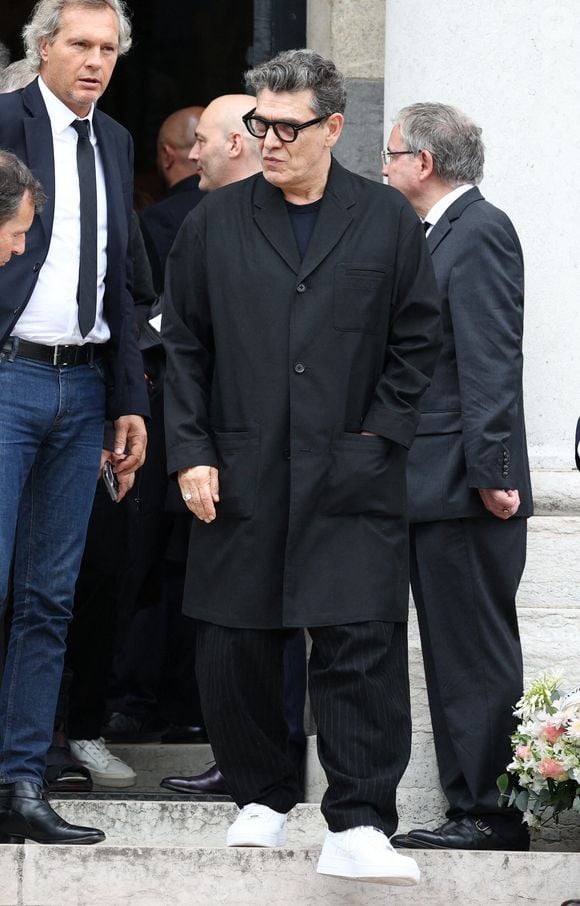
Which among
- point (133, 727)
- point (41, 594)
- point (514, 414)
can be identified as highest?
point (514, 414)

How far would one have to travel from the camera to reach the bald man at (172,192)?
605 centimetres

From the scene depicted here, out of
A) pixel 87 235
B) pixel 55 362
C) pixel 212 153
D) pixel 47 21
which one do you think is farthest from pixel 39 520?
pixel 212 153

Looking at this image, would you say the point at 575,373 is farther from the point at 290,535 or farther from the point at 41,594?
the point at 41,594

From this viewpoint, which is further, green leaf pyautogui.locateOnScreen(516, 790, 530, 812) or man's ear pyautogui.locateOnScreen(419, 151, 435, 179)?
man's ear pyautogui.locateOnScreen(419, 151, 435, 179)

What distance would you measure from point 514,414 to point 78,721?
1.63 metres

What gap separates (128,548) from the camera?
557 centimetres

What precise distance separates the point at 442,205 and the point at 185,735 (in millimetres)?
1985

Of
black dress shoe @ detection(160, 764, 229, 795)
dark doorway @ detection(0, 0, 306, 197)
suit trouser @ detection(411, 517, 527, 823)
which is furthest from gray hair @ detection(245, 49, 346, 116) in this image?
dark doorway @ detection(0, 0, 306, 197)

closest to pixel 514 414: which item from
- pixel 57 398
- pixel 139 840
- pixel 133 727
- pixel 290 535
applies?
pixel 290 535

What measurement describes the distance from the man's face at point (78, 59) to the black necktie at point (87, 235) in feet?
0.25

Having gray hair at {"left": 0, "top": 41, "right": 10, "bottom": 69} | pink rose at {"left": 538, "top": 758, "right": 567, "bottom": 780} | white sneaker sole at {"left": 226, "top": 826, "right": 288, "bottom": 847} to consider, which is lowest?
white sneaker sole at {"left": 226, "top": 826, "right": 288, "bottom": 847}

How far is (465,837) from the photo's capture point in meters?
4.78

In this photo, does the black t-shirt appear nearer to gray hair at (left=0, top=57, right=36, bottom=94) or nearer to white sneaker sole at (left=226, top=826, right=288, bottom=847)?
gray hair at (left=0, top=57, right=36, bottom=94)

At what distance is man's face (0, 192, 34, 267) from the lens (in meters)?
4.26
